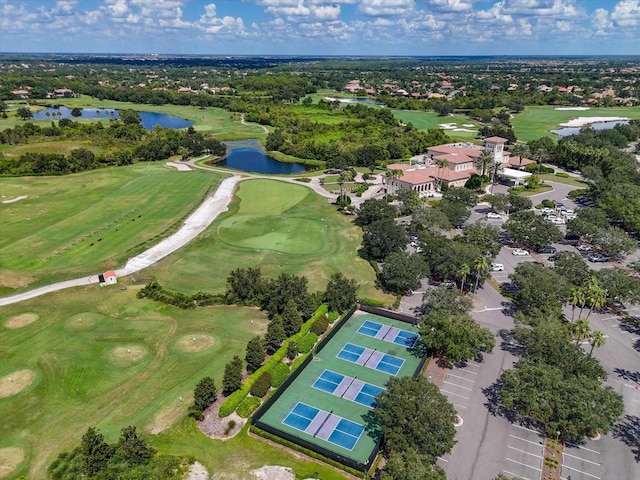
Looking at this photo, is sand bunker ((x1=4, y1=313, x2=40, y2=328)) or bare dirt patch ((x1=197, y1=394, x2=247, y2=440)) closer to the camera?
bare dirt patch ((x1=197, y1=394, x2=247, y2=440))

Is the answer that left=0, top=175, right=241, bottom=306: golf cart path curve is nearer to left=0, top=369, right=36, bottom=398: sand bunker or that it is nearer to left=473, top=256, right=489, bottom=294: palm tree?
left=0, top=369, right=36, bottom=398: sand bunker

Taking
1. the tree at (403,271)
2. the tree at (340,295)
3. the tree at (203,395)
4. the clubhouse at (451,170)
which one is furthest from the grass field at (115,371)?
the clubhouse at (451,170)

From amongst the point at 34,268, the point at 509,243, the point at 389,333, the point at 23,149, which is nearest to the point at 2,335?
the point at 34,268

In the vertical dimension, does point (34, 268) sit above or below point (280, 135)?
below

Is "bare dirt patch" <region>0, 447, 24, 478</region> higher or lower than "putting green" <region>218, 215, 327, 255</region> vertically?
lower

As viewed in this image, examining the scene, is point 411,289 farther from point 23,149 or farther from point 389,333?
point 23,149

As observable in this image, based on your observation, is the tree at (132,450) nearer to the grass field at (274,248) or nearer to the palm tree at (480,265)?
the grass field at (274,248)

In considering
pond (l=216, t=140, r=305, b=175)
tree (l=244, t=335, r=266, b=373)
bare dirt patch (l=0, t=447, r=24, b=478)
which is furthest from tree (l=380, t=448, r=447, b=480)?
pond (l=216, t=140, r=305, b=175)
